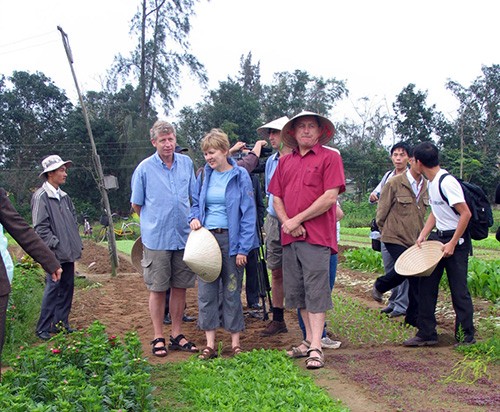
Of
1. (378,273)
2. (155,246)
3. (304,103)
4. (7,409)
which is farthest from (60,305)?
(304,103)

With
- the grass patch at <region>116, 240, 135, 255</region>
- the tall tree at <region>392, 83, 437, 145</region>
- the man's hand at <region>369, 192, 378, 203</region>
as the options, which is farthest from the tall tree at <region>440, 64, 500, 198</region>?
the man's hand at <region>369, 192, 378, 203</region>

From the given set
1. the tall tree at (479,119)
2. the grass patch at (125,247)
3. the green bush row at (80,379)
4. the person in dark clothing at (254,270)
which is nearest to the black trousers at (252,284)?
the person in dark clothing at (254,270)

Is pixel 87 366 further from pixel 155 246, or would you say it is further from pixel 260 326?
pixel 260 326

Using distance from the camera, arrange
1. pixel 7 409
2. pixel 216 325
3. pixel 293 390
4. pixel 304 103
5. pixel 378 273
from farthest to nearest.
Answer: pixel 304 103 < pixel 378 273 < pixel 216 325 < pixel 293 390 < pixel 7 409

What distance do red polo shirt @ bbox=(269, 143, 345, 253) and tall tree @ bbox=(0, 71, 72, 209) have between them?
133ft

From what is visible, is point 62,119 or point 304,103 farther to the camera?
point 62,119

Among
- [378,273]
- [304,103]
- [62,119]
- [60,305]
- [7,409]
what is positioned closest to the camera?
[7,409]

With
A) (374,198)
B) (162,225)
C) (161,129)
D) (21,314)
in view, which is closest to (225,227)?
(162,225)

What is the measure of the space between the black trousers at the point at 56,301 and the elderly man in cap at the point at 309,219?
2513 millimetres

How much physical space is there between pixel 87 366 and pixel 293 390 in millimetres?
1376

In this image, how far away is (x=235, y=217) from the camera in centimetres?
491

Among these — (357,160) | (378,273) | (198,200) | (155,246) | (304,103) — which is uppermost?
(304,103)

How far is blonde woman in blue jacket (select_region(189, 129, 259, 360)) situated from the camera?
16.0 feet

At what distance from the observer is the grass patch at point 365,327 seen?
210 inches
